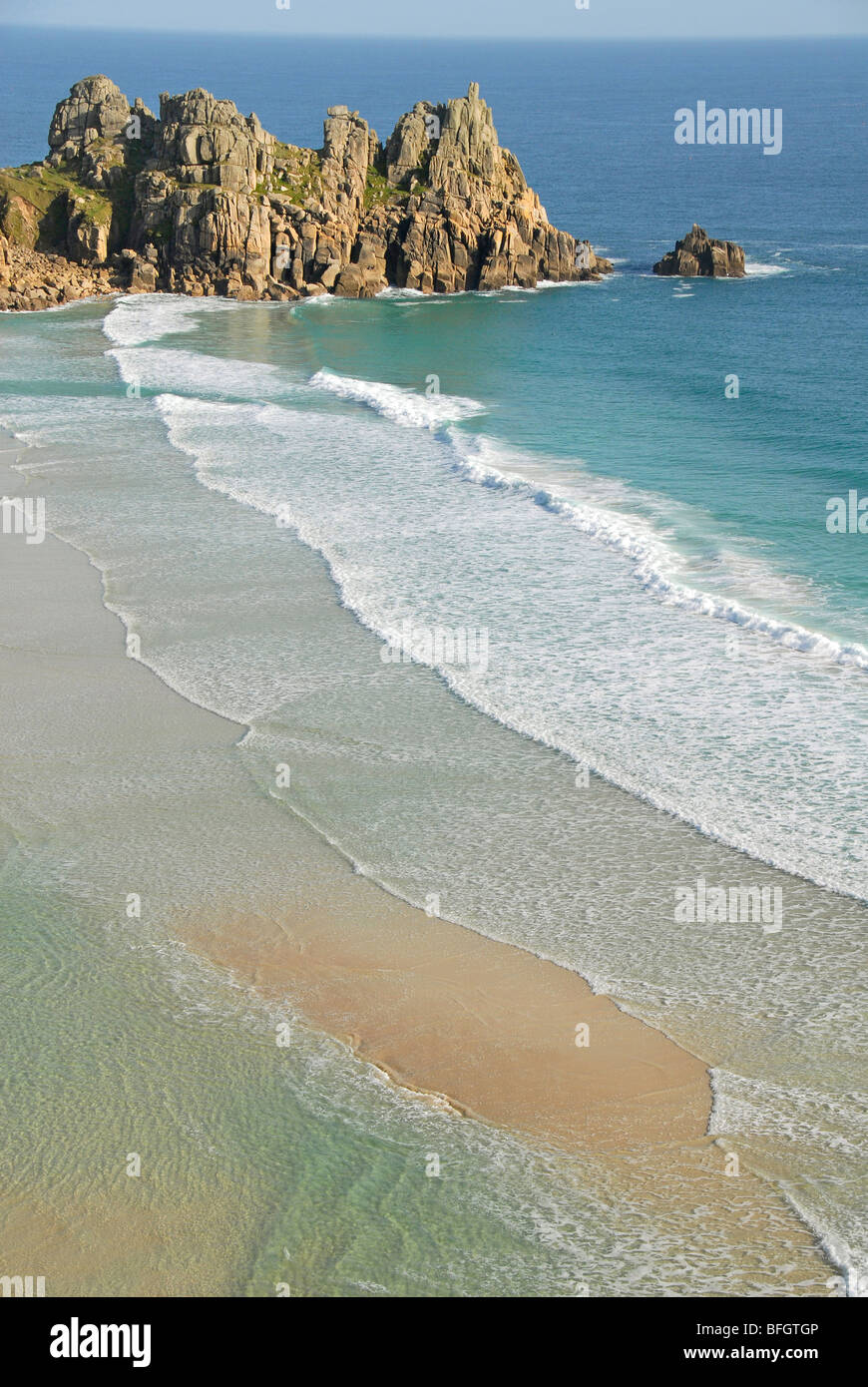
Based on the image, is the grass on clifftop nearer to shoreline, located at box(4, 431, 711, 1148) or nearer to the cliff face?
the cliff face

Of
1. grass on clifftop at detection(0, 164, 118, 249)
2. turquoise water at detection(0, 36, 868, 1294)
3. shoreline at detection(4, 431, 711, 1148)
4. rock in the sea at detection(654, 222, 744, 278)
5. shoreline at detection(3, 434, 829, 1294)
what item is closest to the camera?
shoreline at detection(3, 434, 829, 1294)

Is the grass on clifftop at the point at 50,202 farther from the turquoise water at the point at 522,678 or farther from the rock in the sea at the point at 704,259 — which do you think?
the rock in the sea at the point at 704,259

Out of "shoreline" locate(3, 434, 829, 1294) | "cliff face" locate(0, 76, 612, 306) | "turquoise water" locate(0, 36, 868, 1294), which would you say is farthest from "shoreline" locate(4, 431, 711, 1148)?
"cliff face" locate(0, 76, 612, 306)

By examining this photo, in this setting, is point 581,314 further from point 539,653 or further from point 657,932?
point 657,932

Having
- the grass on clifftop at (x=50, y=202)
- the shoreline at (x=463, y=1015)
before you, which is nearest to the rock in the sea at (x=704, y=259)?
the grass on clifftop at (x=50, y=202)
